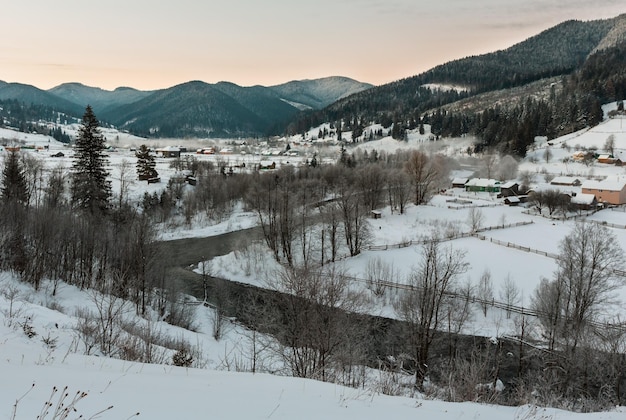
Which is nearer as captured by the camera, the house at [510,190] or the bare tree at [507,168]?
the house at [510,190]

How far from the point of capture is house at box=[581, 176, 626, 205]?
59.2 meters

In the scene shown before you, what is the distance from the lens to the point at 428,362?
21.5 m

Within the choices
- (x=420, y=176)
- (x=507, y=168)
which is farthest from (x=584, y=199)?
(x=507, y=168)

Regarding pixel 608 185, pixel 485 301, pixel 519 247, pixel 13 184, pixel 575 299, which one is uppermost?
pixel 13 184

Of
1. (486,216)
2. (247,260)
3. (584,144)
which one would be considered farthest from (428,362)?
(584,144)

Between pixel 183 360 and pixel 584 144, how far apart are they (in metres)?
114

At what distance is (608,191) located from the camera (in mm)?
59625

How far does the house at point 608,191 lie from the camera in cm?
5923

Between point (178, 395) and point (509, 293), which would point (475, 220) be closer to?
point (509, 293)

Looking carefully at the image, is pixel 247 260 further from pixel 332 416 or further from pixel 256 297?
pixel 332 416

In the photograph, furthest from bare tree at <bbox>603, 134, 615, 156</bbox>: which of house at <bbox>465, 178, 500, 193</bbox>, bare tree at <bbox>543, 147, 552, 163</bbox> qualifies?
house at <bbox>465, 178, 500, 193</bbox>

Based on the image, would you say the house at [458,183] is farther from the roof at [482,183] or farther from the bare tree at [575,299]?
the bare tree at [575,299]

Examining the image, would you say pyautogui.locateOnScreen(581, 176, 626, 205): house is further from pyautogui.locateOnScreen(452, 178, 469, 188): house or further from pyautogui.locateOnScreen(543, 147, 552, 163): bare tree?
pyautogui.locateOnScreen(543, 147, 552, 163): bare tree

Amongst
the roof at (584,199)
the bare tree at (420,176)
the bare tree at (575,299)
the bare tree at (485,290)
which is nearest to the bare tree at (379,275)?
the bare tree at (485,290)
